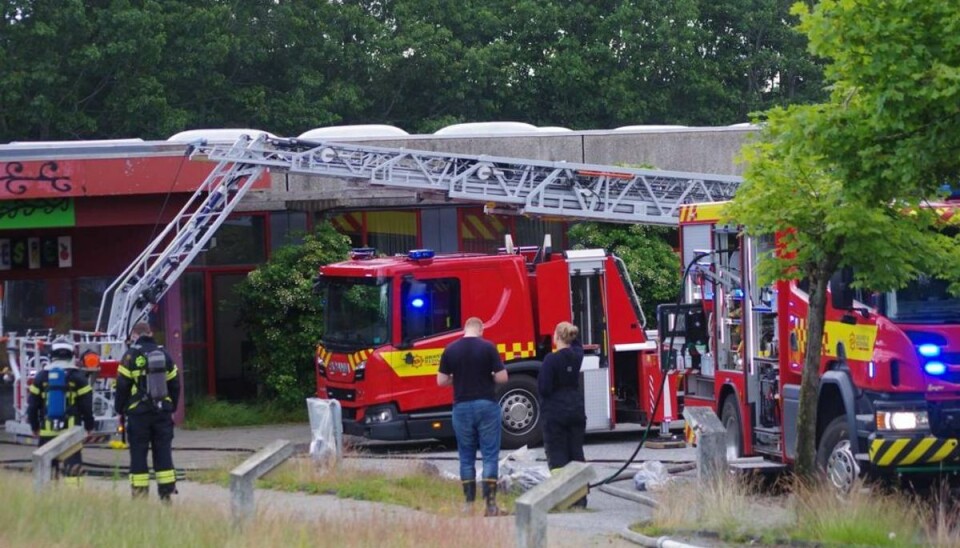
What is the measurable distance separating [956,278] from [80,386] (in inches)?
356

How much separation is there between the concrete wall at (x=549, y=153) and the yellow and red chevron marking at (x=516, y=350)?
6.26 meters

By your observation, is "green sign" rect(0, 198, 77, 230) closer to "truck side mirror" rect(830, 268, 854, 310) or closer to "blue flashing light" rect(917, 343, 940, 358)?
"truck side mirror" rect(830, 268, 854, 310)

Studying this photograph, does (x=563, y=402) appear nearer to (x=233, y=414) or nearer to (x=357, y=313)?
(x=357, y=313)

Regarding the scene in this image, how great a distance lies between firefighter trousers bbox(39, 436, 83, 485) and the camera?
44.1 feet

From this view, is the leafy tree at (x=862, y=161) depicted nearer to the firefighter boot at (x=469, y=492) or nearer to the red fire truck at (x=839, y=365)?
the red fire truck at (x=839, y=365)

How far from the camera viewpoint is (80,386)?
49.2 ft

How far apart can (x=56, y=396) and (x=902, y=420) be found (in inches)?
343

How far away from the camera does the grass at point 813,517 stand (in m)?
10.2

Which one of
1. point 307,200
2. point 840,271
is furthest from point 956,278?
point 307,200

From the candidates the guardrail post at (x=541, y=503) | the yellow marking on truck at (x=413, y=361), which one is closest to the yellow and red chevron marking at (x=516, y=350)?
the yellow marking on truck at (x=413, y=361)

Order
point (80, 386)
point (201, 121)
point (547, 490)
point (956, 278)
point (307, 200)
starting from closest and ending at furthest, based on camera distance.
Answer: point (547, 490)
point (956, 278)
point (80, 386)
point (307, 200)
point (201, 121)

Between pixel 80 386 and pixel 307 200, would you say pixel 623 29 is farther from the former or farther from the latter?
pixel 80 386

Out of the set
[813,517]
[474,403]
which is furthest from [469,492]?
[813,517]

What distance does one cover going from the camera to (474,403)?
42.8 feet
